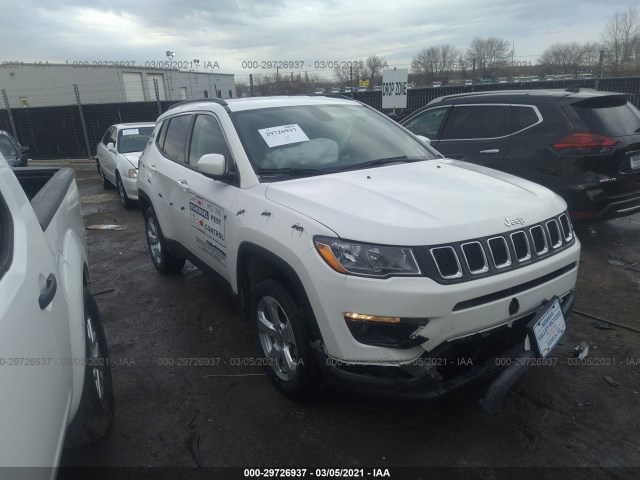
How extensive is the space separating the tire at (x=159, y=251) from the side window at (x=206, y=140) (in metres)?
1.19

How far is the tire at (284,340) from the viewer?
2.57m

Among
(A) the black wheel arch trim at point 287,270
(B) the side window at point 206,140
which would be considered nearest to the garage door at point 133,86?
(B) the side window at point 206,140

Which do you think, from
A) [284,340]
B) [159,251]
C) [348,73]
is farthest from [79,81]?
[284,340]

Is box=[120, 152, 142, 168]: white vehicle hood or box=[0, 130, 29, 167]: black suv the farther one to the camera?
box=[120, 152, 142, 168]: white vehicle hood

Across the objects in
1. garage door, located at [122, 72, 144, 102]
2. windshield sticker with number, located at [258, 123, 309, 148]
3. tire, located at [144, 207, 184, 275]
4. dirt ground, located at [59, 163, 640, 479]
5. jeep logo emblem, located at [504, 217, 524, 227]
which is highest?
garage door, located at [122, 72, 144, 102]

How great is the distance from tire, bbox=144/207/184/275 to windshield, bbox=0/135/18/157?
522 centimetres

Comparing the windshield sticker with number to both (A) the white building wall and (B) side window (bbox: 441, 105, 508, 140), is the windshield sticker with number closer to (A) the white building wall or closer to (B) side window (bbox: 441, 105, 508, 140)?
(B) side window (bbox: 441, 105, 508, 140)

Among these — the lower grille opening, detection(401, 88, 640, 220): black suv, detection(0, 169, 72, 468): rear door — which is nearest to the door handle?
detection(0, 169, 72, 468): rear door

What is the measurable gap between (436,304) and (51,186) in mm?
2670

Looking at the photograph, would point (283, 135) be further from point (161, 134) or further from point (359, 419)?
point (161, 134)

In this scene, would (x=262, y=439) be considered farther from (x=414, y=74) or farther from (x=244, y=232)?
(x=414, y=74)

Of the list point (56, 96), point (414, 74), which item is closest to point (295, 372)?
point (414, 74)

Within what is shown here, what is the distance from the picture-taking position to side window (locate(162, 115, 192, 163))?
Result: 4.29 metres

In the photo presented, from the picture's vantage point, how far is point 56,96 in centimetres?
3391
